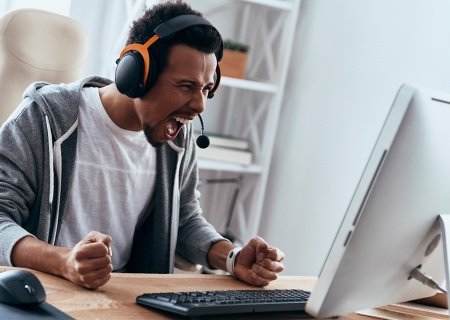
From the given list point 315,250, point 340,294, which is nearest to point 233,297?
point 340,294

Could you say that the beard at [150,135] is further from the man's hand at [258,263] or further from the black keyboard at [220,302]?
the black keyboard at [220,302]

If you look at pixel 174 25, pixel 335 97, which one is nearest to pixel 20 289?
pixel 174 25

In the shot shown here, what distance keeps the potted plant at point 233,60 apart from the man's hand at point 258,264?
148 centimetres

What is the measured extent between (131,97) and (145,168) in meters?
0.25

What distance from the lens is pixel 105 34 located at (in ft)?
9.52

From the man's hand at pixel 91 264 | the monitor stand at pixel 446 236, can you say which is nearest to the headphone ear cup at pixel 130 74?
the man's hand at pixel 91 264

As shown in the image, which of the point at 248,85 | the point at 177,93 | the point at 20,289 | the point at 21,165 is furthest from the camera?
the point at 248,85

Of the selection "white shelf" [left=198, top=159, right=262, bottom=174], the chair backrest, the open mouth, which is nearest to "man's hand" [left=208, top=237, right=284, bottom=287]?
the open mouth

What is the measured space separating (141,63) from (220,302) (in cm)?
58

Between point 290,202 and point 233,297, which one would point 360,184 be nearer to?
point 233,297

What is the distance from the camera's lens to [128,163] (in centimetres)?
170

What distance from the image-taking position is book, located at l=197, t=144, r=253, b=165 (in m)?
2.89

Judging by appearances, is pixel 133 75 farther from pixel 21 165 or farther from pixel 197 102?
pixel 21 165

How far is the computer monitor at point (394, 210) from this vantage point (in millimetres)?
915
